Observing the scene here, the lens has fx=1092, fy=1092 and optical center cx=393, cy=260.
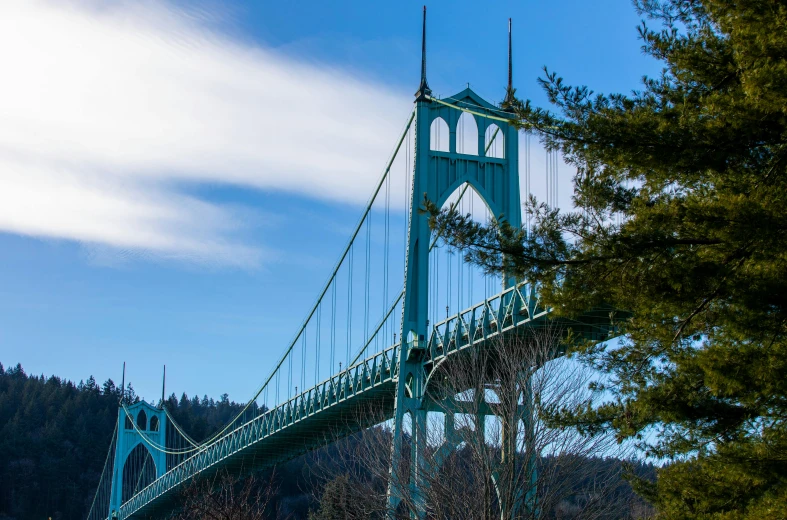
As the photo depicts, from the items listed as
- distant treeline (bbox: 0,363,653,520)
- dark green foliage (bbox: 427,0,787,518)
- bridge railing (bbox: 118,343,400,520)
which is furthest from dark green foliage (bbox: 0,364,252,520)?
dark green foliage (bbox: 427,0,787,518)

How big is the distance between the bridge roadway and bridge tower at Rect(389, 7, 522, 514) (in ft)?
1.93

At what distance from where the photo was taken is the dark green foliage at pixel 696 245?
10.6 meters

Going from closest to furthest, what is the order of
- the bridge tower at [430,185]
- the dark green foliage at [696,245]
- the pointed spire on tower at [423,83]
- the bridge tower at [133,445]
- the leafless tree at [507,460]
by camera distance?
the dark green foliage at [696,245], the leafless tree at [507,460], the bridge tower at [430,185], the pointed spire on tower at [423,83], the bridge tower at [133,445]

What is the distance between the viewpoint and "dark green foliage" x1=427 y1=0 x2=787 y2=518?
10594mm

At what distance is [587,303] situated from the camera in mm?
11641

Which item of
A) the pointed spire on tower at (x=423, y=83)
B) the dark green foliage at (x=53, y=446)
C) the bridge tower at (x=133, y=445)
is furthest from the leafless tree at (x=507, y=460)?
the dark green foliage at (x=53, y=446)

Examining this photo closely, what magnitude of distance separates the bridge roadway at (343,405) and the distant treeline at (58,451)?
27.6m

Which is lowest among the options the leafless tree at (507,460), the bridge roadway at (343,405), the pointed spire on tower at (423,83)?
the leafless tree at (507,460)

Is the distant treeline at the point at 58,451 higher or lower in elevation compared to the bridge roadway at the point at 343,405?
higher

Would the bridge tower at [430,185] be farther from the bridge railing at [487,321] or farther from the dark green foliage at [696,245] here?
the dark green foliage at [696,245]

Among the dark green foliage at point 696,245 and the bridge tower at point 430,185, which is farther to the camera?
the bridge tower at point 430,185

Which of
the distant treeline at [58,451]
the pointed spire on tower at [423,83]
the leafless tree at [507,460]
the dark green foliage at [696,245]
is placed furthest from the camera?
the distant treeline at [58,451]

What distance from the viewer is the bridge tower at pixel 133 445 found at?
70625 mm

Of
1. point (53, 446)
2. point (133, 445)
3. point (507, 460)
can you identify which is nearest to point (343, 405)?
point (507, 460)
